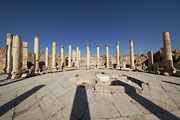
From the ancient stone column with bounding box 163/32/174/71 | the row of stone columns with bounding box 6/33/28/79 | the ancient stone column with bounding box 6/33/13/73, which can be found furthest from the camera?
the ancient stone column with bounding box 6/33/13/73

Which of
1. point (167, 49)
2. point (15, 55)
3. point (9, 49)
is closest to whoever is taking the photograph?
point (15, 55)

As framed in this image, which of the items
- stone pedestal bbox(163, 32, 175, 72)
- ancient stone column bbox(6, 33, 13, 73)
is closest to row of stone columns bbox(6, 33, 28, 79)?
ancient stone column bbox(6, 33, 13, 73)

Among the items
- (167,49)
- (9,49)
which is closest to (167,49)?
(167,49)

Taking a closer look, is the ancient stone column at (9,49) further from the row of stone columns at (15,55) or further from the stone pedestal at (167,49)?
the stone pedestal at (167,49)

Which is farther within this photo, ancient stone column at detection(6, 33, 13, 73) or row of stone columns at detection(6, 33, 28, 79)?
ancient stone column at detection(6, 33, 13, 73)

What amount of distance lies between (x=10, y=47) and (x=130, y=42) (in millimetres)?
21044

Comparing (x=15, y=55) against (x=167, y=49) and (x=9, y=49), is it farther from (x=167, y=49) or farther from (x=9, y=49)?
(x=167, y=49)

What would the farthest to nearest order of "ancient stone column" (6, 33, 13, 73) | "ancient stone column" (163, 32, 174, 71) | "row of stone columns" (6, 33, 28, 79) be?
"ancient stone column" (6, 33, 13, 73), "ancient stone column" (163, 32, 174, 71), "row of stone columns" (6, 33, 28, 79)

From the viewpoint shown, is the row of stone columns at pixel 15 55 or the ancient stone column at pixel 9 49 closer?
the row of stone columns at pixel 15 55

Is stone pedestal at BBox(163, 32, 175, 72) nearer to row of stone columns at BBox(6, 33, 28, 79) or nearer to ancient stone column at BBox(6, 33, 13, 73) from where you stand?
row of stone columns at BBox(6, 33, 28, 79)

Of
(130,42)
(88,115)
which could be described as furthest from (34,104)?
(130,42)

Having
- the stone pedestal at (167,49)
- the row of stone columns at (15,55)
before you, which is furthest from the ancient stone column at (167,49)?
the row of stone columns at (15,55)

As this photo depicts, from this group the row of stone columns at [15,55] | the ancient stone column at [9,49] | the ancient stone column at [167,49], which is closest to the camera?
the row of stone columns at [15,55]

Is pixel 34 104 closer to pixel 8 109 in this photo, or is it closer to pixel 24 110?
pixel 24 110
